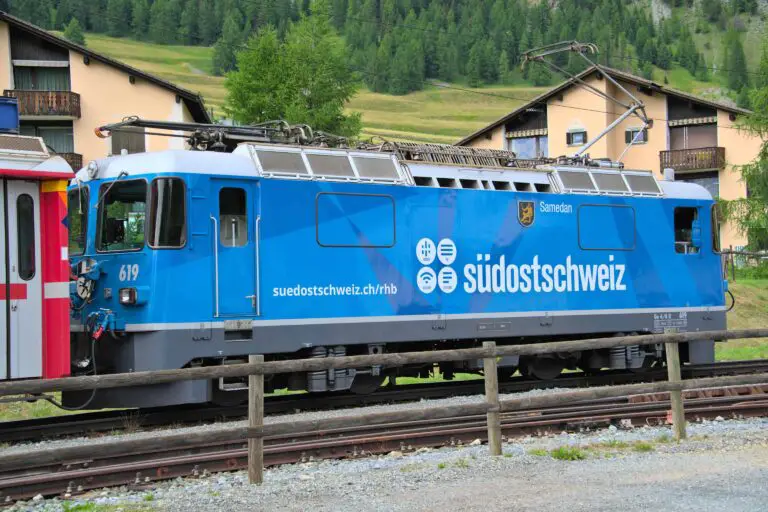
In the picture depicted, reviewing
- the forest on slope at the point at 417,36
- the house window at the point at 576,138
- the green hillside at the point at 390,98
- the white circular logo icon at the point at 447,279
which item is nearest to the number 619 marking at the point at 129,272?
the white circular logo icon at the point at 447,279

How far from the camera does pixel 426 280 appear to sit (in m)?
15.3

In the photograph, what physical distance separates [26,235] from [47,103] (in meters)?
33.2

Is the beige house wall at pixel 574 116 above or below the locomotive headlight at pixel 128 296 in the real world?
above

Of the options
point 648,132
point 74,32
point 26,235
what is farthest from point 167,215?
point 74,32

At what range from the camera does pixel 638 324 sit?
18.0m

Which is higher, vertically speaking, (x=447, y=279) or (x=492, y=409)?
(x=447, y=279)

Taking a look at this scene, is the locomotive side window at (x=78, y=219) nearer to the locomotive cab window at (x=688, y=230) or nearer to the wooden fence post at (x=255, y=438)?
the wooden fence post at (x=255, y=438)

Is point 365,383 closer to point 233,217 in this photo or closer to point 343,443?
point 233,217

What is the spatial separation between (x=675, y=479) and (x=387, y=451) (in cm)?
318

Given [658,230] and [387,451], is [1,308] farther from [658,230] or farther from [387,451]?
[658,230]

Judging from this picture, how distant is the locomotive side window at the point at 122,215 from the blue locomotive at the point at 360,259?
0.02 m

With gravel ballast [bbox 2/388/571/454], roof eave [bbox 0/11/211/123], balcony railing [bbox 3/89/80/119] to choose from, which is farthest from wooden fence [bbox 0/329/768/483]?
balcony railing [bbox 3/89/80/119]

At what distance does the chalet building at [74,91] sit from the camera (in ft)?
140

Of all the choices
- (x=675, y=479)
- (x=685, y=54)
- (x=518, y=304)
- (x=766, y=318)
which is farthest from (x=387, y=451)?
(x=685, y=54)
